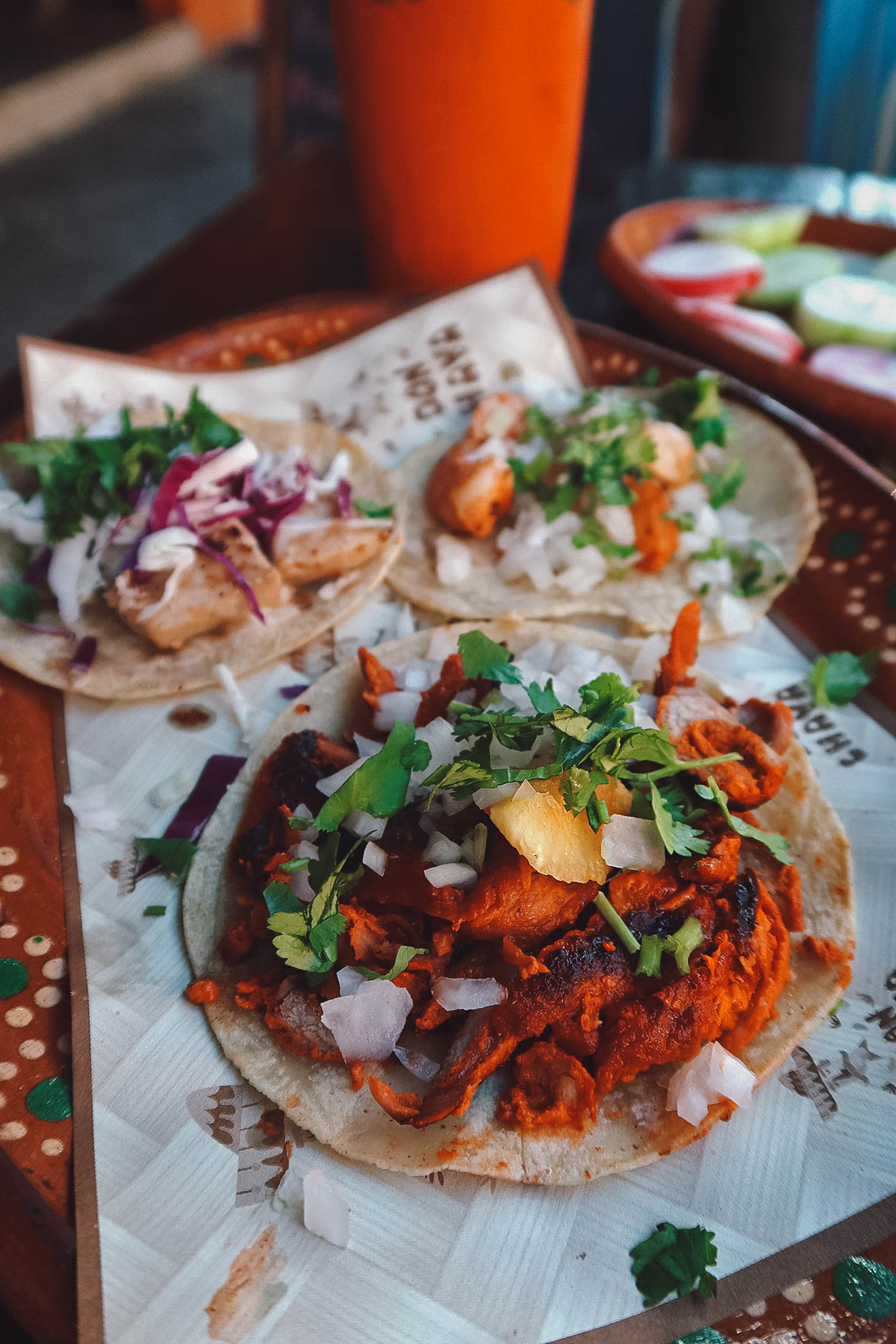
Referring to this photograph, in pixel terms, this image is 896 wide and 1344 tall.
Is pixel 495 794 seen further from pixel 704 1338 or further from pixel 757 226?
pixel 757 226

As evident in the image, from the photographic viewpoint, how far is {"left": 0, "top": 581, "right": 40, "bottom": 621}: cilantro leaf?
2.06 m

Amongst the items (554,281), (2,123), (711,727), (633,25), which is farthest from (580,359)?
Answer: (2,123)

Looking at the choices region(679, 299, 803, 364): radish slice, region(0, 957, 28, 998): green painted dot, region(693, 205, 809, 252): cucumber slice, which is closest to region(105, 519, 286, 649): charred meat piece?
region(0, 957, 28, 998): green painted dot

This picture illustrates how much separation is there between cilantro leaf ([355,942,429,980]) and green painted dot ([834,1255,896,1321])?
682 mm

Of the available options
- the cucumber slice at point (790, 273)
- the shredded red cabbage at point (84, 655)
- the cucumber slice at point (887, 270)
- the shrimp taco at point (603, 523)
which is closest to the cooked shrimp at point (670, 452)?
the shrimp taco at point (603, 523)

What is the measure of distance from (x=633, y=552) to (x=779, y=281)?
1.36m

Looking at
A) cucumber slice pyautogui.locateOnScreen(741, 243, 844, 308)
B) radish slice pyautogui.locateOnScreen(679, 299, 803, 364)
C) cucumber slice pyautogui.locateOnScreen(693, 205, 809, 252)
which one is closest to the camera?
radish slice pyautogui.locateOnScreen(679, 299, 803, 364)

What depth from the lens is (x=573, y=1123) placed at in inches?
52.9

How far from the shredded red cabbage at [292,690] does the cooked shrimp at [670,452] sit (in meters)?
0.97

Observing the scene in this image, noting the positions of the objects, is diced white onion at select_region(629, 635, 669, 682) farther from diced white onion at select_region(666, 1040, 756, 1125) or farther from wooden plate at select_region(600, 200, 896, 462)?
wooden plate at select_region(600, 200, 896, 462)

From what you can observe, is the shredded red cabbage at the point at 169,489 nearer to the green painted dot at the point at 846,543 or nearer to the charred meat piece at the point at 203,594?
the charred meat piece at the point at 203,594

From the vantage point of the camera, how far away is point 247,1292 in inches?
Answer: 47.8

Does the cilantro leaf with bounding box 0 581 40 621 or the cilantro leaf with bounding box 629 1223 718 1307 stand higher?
the cilantro leaf with bounding box 0 581 40 621

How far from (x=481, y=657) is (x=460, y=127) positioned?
1.59 meters
